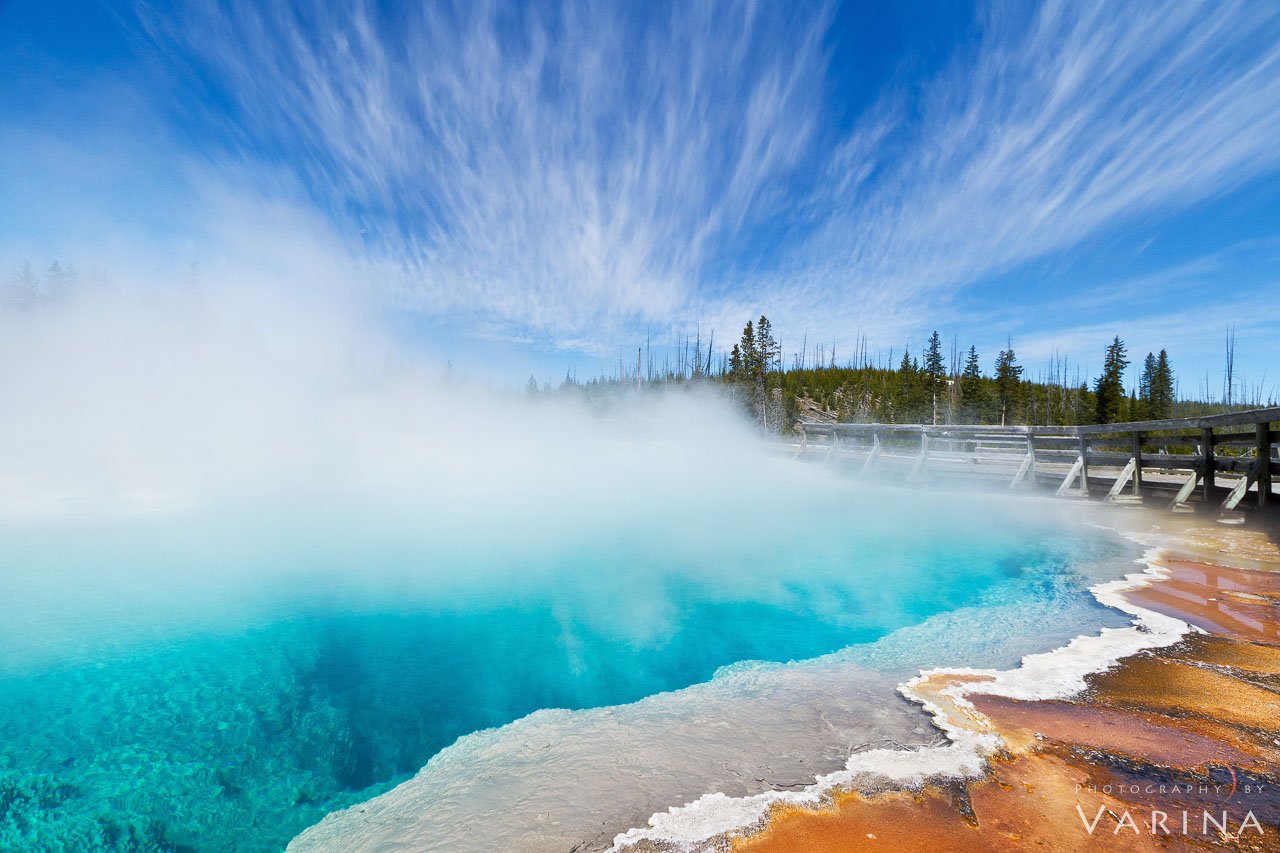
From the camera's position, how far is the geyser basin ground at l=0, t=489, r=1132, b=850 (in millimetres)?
2998

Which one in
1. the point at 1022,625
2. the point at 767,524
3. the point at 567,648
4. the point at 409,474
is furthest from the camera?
the point at 409,474

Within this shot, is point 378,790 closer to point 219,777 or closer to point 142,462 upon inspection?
point 219,777

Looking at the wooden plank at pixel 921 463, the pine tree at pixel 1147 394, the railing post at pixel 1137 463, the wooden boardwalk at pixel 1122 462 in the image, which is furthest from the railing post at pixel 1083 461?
the pine tree at pixel 1147 394

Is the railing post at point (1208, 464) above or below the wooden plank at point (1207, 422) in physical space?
below

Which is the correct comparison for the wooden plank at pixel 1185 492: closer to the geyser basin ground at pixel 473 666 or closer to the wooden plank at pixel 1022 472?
the geyser basin ground at pixel 473 666

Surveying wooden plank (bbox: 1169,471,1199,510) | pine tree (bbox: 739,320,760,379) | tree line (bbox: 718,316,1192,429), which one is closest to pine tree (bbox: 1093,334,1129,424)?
tree line (bbox: 718,316,1192,429)

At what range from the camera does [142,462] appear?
17266mm

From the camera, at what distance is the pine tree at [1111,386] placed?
138 feet

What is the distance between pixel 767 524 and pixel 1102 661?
304 inches

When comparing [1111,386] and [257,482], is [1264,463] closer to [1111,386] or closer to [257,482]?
[257,482]

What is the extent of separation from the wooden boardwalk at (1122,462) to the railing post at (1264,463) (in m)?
0.01

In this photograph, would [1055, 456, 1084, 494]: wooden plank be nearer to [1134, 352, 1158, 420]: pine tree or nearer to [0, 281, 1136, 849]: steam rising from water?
[0, 281, 1136, 849]: steam rising from water

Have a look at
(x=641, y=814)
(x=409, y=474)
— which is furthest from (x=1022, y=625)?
(x=409, y=474)

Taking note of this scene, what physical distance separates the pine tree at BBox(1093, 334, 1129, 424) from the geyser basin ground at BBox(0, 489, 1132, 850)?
4626cm
